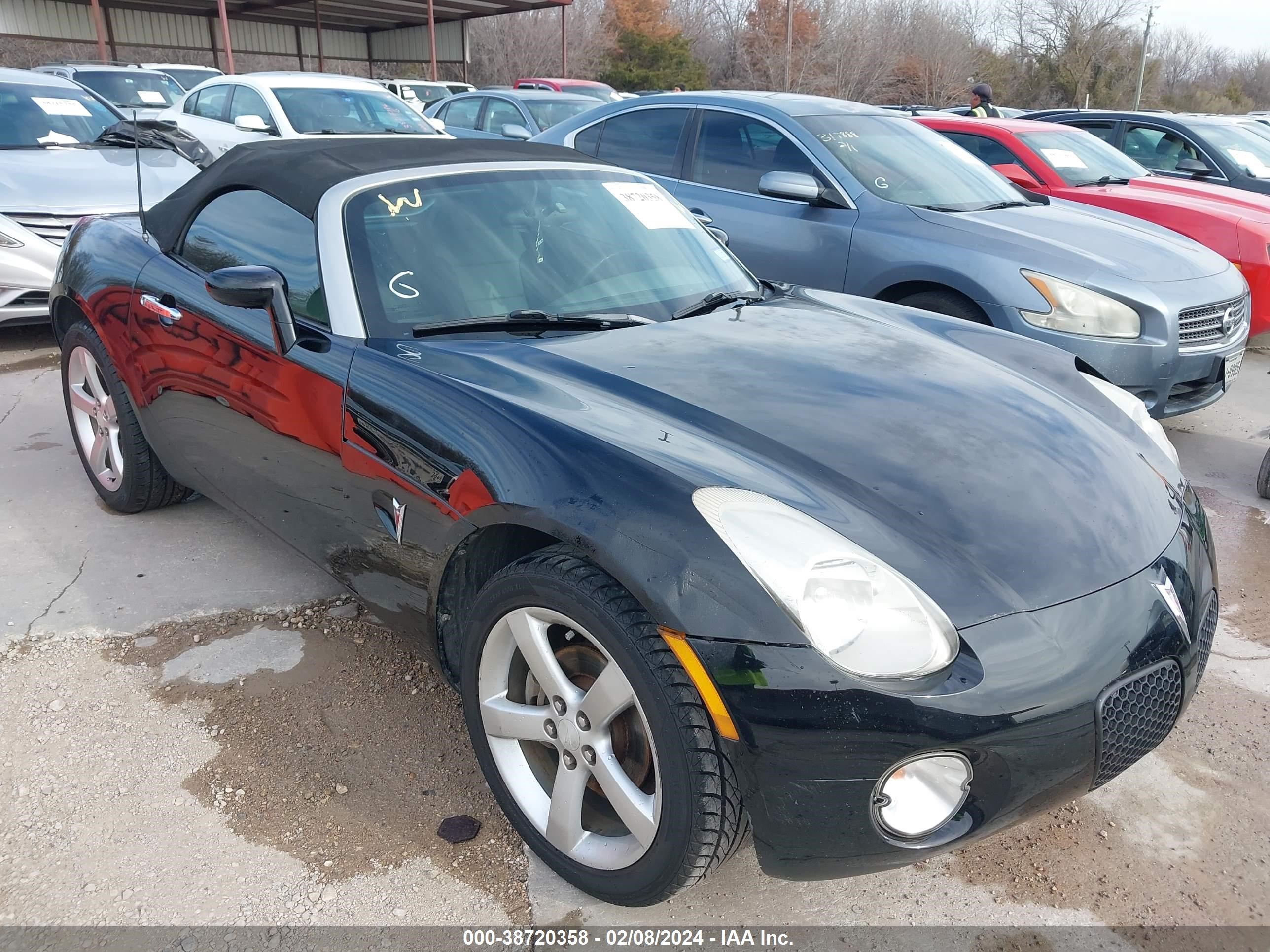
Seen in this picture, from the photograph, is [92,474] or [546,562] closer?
[546,562]

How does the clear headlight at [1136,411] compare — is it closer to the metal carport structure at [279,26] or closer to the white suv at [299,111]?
the white suv at [299,111]

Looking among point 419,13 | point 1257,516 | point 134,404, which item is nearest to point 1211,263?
point 1257,516

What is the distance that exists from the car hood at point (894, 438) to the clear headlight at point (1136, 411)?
8cm

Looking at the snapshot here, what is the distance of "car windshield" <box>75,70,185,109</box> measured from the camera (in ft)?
49.1

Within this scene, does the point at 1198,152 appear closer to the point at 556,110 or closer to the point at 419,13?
the point at 556,110

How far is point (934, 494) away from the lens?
2004 millimetres

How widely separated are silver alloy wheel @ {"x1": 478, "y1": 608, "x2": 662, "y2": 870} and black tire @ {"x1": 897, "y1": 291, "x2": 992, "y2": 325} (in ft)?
→ 10.7

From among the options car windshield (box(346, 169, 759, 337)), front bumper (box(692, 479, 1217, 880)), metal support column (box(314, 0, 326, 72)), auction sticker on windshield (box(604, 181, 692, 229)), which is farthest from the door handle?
metal support column (box(314, 0, 326, 72))

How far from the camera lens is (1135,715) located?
1.86 metres

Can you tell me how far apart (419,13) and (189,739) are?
2818cm

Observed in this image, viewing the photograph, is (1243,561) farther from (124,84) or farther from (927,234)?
(124,84)

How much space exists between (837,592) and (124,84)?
16867mm

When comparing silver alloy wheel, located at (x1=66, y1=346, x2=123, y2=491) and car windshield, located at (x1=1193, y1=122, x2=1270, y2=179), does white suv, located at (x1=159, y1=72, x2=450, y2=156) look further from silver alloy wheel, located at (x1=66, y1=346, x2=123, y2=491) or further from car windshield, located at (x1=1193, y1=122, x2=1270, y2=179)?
car windshield, located at (x1=1193, y1=122, x2=1270, y2=179)

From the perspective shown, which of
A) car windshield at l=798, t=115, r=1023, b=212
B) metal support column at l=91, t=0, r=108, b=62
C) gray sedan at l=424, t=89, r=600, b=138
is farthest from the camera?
metal support column at l=91, t=0, r=108, b=62
